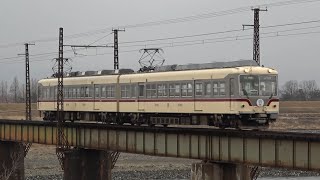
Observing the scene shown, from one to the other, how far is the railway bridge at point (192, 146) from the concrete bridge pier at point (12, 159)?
4.09 meters

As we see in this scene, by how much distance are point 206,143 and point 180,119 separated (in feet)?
15.0

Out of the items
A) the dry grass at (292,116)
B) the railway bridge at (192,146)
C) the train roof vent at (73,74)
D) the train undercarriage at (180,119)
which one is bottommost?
the dry grass at (292,116)

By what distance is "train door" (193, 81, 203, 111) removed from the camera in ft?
115

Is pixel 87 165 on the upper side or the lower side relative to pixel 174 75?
lower

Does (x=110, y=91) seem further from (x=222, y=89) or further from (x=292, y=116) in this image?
(x=292, y=116)

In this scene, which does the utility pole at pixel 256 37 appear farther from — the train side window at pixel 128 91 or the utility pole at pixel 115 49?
the utility pole at pixel 115 49

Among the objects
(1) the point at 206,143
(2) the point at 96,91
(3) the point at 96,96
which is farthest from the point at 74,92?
(1) the point at 206,143

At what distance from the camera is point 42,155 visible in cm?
8700

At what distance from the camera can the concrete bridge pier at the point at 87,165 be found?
4716 cm

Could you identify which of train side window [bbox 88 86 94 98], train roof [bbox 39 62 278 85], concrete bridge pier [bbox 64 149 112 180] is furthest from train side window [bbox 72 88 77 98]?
concrete bridge pier [bbox 64 149 112 180]

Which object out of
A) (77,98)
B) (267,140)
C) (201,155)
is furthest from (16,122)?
(267,140)

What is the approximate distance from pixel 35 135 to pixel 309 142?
29.2m

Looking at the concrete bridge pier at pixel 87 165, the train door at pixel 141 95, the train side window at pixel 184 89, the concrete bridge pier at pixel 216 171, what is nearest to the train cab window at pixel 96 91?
the concrete bridge pier at pixel 87 165

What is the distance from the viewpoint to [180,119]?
3691cm
